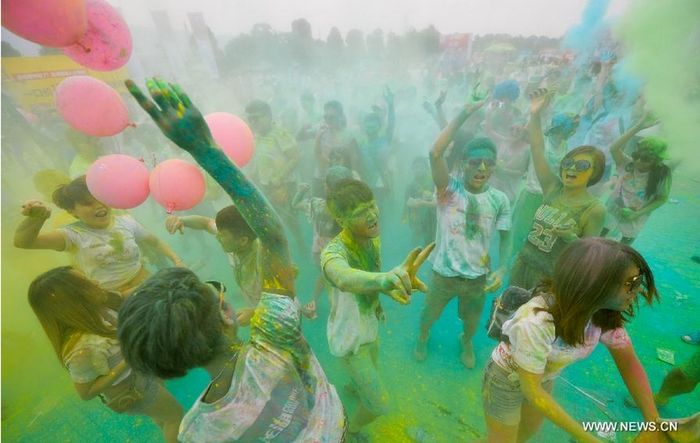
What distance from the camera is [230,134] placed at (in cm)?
203

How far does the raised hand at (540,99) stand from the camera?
2932mm

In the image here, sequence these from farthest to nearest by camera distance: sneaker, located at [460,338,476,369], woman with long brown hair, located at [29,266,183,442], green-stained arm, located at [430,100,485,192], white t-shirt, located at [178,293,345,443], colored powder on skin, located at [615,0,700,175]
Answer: colored powder on skin, located at [615,0,700,175] → sneaker, located at [460,338,476,369] → green-stained arm, located at [430,100,485,192] → woman with long brown hair, located at [29,266,183,442] → white t-shirt, located at [178,293,345,443]

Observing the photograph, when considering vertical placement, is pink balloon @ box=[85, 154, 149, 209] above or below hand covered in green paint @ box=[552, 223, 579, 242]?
above

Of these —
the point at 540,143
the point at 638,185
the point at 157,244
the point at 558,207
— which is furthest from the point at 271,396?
the point at 638,185

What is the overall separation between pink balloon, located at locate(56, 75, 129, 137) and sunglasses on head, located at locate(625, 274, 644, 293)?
3.07 metres

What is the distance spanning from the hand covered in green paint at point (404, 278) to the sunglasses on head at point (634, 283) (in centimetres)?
96

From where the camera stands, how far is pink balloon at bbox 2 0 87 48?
50.8 inches

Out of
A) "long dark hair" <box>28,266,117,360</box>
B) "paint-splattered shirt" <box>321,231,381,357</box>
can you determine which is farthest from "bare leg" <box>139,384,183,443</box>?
"paint-splattered shirt" <box>321,231,381,357</box>

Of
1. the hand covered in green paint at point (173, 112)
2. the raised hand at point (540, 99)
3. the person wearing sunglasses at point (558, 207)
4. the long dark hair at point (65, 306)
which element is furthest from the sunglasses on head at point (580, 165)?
the long dark hair at point (65, 306)

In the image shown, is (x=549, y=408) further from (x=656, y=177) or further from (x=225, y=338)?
(x=656, y=177)

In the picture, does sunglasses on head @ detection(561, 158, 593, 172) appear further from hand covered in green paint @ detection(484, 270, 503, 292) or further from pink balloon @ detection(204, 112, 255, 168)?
pink balloon @ detection(204, 112, 255, 168)

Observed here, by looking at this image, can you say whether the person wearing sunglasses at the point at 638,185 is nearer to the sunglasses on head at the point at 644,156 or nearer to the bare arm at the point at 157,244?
the sunglasses on head at the point at 644,156

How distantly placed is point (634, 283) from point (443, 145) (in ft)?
4.78

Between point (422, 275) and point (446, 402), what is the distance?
1866 millimetres
